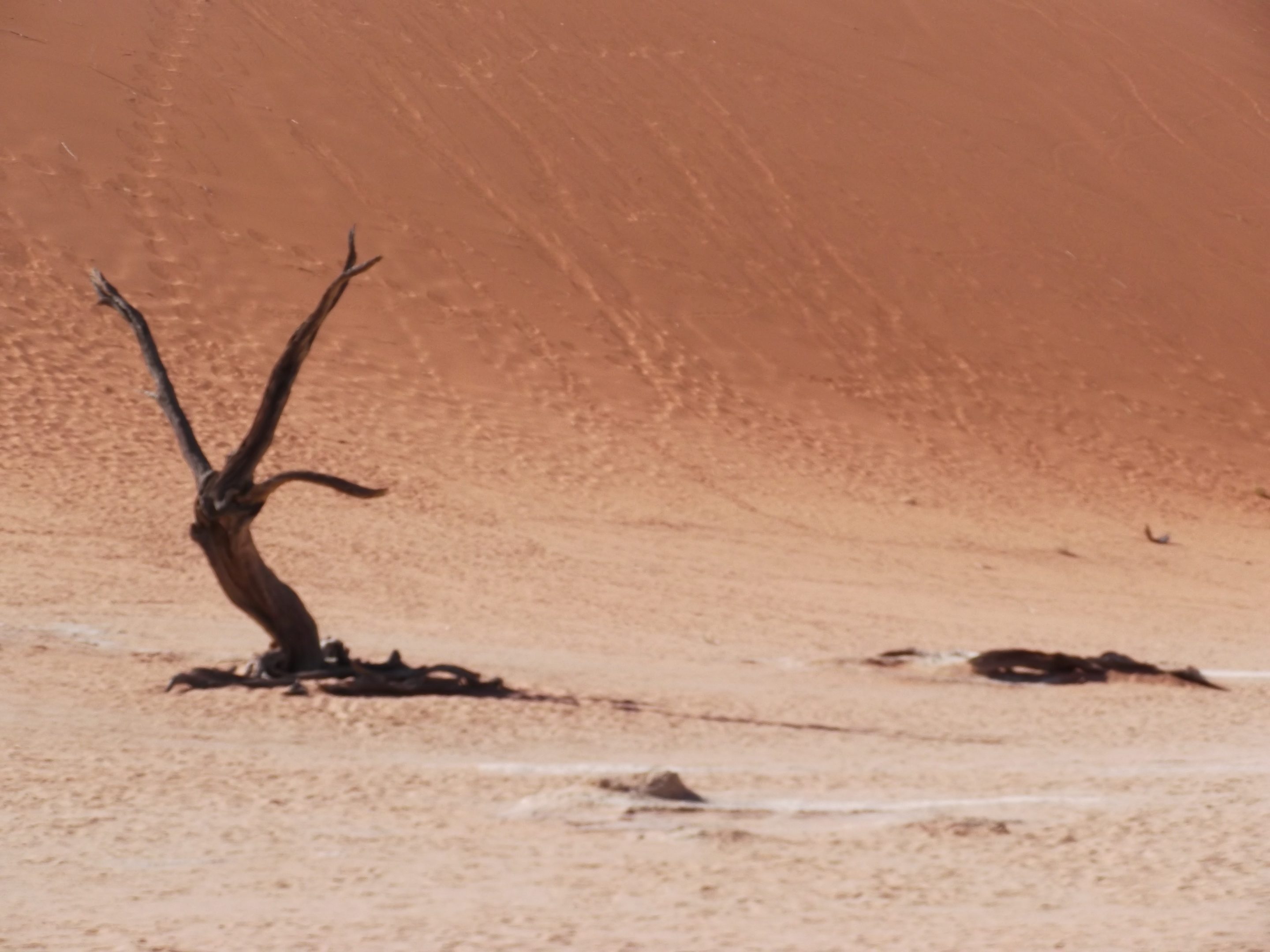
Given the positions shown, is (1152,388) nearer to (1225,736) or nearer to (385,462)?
(385,462)

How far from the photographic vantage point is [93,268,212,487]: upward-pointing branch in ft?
25.9

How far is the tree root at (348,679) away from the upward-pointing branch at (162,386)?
0.89 metres

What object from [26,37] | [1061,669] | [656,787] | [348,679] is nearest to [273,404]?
[348,679]

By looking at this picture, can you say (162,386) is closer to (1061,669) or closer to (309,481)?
(309,481)

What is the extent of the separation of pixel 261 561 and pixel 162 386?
0.97m

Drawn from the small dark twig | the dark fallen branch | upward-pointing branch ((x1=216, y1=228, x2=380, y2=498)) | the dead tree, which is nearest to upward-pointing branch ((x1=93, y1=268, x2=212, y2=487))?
the dead tree

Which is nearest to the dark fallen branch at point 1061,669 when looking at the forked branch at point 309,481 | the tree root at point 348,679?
the tree root at point 348,679

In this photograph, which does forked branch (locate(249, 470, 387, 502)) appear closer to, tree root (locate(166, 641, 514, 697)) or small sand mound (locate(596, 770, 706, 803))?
tree root (locate(166, 641, 514, 697))

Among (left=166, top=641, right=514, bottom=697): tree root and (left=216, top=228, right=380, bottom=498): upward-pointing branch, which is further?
(left=216, top=228, right=380, bottom=498): upward-pointing branch

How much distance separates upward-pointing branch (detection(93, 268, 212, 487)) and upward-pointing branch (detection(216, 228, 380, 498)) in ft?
0.48

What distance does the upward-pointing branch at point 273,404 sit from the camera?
773cm

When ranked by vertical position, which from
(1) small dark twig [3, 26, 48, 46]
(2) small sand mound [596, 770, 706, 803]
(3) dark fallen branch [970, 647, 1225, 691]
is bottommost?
(2) small sand mound [596, 770, 706, 803]

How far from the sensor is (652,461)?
16438mm

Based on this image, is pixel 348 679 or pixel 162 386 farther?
pixel 162 386
